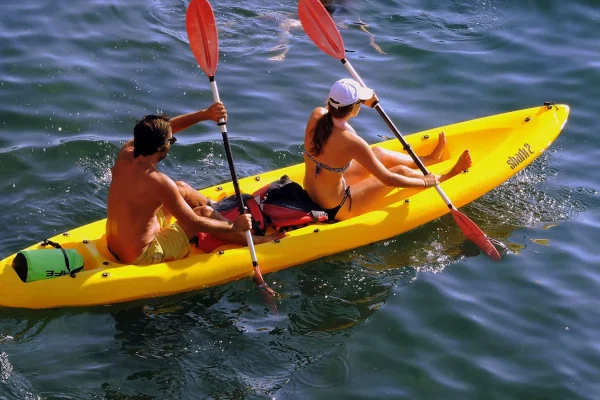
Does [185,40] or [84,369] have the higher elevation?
[185,40]

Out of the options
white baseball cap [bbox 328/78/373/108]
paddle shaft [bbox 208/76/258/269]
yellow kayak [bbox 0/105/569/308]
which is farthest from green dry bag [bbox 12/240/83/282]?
white baseball cap [bbox 328/78/373/108]

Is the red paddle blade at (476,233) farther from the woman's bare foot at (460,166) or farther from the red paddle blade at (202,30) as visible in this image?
the red paddle blade at (202,30)

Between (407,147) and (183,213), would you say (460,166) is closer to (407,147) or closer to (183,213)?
(407,147)

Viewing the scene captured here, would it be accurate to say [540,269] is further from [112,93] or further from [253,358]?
[112,93]

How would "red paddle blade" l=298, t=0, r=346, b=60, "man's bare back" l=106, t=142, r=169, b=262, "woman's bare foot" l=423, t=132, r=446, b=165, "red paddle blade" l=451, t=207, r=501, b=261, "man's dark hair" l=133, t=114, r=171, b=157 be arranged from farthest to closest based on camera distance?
1. "woman's bare foot" l=423, t=132, r=446, b=165
2. "red paddle blade" l=298, t=0, r=346, b=60
3. "red paddle blade" l=451, t=207, r=501, b=261
4. "man's bare back" l=106, t=142, r=169, b=262
5. "man's dark hair" l=133, t=114, r=171, b=157

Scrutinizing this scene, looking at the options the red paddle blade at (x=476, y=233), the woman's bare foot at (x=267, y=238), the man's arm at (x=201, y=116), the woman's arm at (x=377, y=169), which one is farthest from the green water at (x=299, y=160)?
the man's arm at (x=201, y=116)

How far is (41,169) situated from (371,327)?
374 cm

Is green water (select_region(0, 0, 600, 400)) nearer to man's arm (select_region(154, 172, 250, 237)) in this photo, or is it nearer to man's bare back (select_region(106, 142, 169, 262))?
man's bare back (select_region(106, 142, 169, 262))

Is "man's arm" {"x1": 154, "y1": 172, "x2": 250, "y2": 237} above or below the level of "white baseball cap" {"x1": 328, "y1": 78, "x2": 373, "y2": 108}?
below

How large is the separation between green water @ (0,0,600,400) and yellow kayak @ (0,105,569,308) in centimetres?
15

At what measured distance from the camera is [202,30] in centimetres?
680

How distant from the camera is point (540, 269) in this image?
281 inches

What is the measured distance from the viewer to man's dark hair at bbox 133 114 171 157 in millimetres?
5754

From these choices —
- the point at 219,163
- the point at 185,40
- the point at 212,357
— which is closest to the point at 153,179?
the point at 212,357
